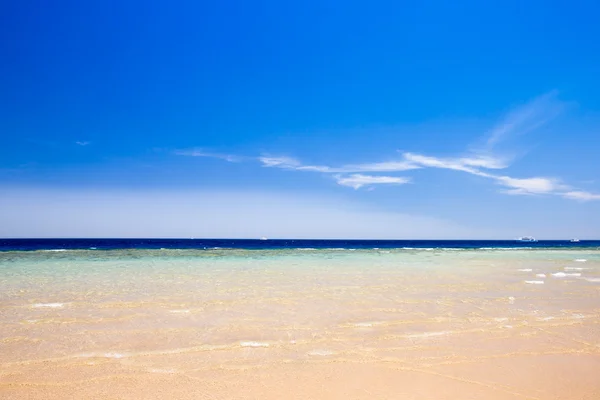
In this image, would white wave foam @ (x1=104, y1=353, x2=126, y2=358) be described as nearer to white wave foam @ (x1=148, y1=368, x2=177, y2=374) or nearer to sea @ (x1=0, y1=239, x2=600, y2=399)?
sea @ (x1=0, y1=239, x2=600, y2=399)

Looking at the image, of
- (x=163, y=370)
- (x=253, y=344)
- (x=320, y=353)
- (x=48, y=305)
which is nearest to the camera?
(x=163, y=370)

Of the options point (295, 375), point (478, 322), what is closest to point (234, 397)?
point (295, 375)

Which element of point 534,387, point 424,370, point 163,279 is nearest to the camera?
point 534,387

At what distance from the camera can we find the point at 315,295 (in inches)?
403

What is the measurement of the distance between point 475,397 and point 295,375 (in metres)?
2.12

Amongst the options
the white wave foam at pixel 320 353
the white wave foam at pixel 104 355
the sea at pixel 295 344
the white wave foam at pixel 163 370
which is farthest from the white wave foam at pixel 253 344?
the white wave foam at pixel 104 355

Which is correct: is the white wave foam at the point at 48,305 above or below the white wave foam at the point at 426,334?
above

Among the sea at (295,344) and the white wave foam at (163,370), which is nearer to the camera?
the sea at (295,344)

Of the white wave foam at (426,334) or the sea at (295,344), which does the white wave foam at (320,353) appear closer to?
the sea at (295,344)

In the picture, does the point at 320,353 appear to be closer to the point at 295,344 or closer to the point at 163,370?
the point at 295,344

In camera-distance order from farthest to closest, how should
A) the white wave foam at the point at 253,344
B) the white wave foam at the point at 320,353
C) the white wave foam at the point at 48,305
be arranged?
the white wave foam at the point at 48,305, the white wave foam at the point at 253,344, the white wave foam at the point at 320,353

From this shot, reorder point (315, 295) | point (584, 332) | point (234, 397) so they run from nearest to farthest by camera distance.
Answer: point (234, 397)
point (584, 332)
point (315, 295)

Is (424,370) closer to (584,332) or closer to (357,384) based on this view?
(357,384)

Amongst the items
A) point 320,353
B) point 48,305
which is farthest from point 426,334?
point 48,305
